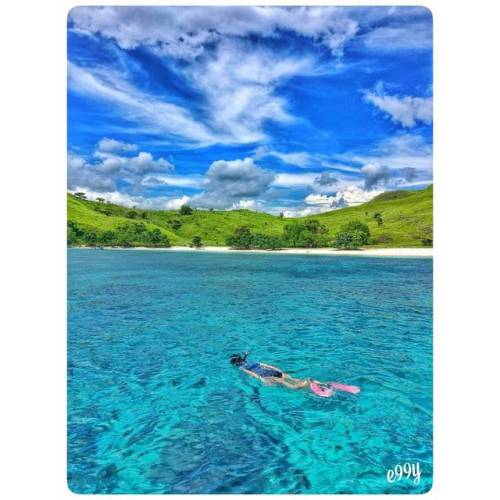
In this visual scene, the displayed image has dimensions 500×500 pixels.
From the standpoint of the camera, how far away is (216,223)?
10544 centimetres

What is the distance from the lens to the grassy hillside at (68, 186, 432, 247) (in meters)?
76.8

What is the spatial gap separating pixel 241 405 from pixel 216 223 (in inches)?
3896

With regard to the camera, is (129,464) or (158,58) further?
(158,58)

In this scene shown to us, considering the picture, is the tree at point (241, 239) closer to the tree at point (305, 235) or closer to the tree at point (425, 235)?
the tree at point (305, 235)

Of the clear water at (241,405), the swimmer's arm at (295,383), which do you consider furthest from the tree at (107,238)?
the swimmer's arm at (295,383)

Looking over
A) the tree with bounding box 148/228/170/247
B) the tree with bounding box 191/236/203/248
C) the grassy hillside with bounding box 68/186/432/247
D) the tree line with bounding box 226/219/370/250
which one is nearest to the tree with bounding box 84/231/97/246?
the grassy hillside with bounding box 68/186/432/247

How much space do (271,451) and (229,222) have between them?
10214 centimetres

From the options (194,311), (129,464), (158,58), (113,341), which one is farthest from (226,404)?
(158,58)

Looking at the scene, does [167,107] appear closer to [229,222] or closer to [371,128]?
[371,128]

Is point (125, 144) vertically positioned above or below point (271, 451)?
above

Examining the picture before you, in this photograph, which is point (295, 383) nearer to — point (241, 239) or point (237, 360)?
point (237, 360)

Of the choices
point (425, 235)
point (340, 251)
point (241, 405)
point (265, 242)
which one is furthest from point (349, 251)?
point (241, 405)
